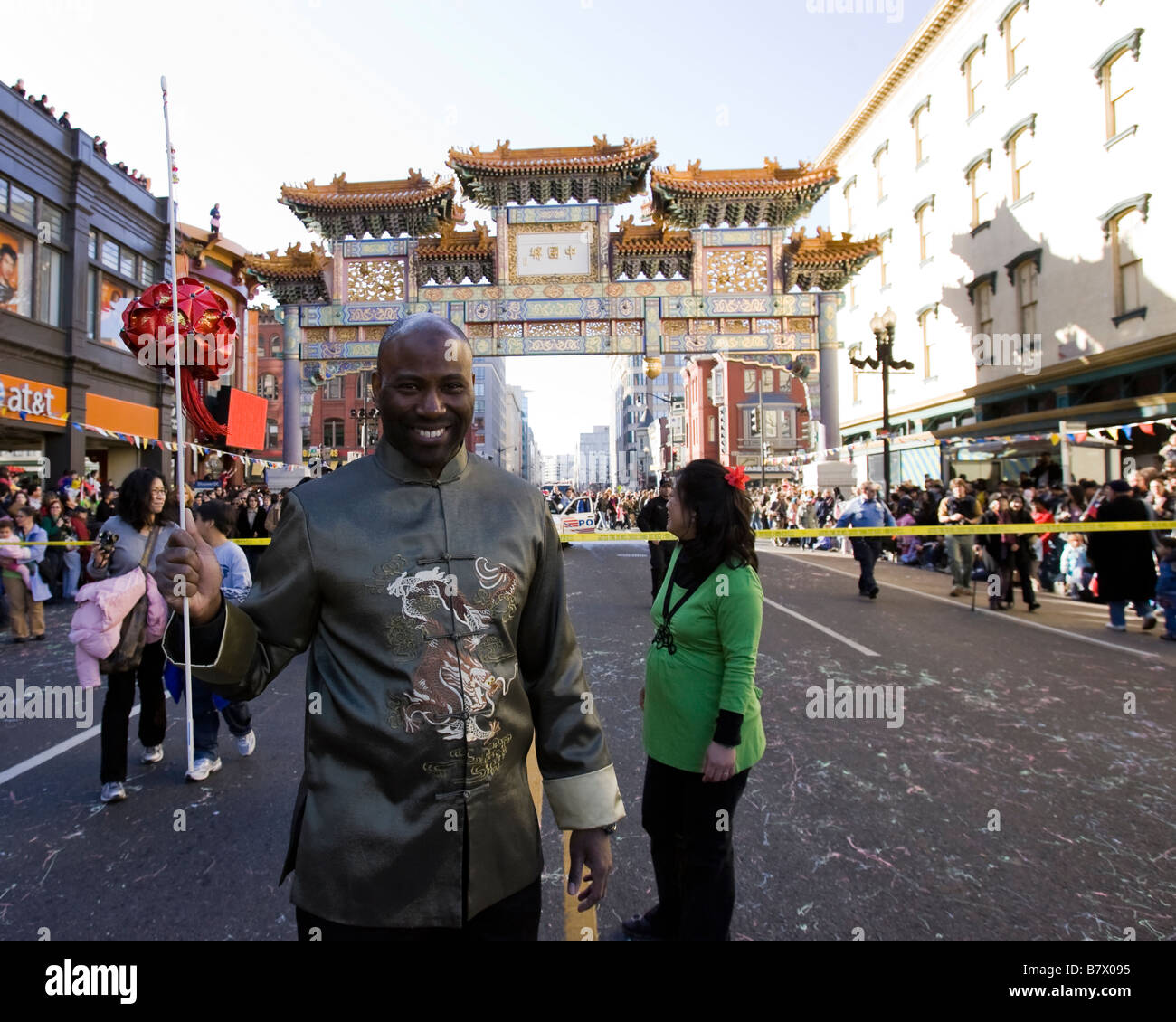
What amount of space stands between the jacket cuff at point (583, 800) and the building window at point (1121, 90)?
21.4 meters

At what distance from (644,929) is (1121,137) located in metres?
21.2

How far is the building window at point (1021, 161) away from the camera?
795 inches

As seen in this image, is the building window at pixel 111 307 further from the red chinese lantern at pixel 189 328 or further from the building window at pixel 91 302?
the red chinese lantern at pixel 189 328

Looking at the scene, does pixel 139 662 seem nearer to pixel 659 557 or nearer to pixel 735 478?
pixel 735 478

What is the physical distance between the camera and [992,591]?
35.9 feet

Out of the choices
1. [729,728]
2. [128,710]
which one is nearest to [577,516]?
[128,710]

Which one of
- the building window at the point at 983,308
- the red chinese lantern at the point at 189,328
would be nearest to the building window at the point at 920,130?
the building window at the point at 983,308

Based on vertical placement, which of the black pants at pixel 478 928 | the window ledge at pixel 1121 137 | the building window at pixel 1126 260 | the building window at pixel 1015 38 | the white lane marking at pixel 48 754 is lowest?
the white lane marking at pixel 48 754

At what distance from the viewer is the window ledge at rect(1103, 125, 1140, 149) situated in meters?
16.4
